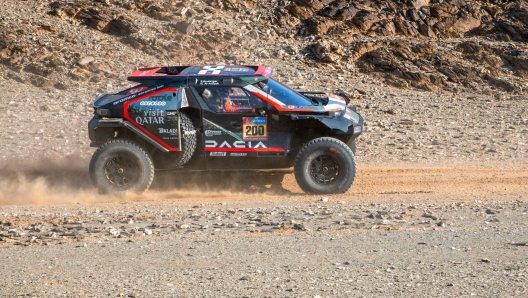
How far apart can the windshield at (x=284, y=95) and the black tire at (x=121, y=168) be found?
1924 mm

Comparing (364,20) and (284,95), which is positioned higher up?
(364,20)

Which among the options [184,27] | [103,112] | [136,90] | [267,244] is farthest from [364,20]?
[267,244]

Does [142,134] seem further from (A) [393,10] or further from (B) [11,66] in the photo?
(A) [393,10]

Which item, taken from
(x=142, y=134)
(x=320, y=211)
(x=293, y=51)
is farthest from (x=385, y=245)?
(x=293, y=51)

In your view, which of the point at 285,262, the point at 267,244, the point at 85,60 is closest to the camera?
the point at 285,262

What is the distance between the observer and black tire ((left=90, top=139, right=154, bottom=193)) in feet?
33.8

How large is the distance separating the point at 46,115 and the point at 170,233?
8506 mm

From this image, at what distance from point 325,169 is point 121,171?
2831mm

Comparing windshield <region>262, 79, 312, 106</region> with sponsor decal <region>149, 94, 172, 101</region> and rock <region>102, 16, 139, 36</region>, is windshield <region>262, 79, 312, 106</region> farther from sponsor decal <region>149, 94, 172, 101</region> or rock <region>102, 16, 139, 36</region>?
rock <region>102, 16, 139, 36</region>

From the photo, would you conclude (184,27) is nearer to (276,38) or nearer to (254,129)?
(276,38)

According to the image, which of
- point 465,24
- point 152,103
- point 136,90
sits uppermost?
point 465,24

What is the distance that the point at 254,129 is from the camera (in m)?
10.3

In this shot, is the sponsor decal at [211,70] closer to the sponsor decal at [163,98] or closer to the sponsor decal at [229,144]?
the sponsor decal at [163,98]

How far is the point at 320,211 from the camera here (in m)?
9.16
